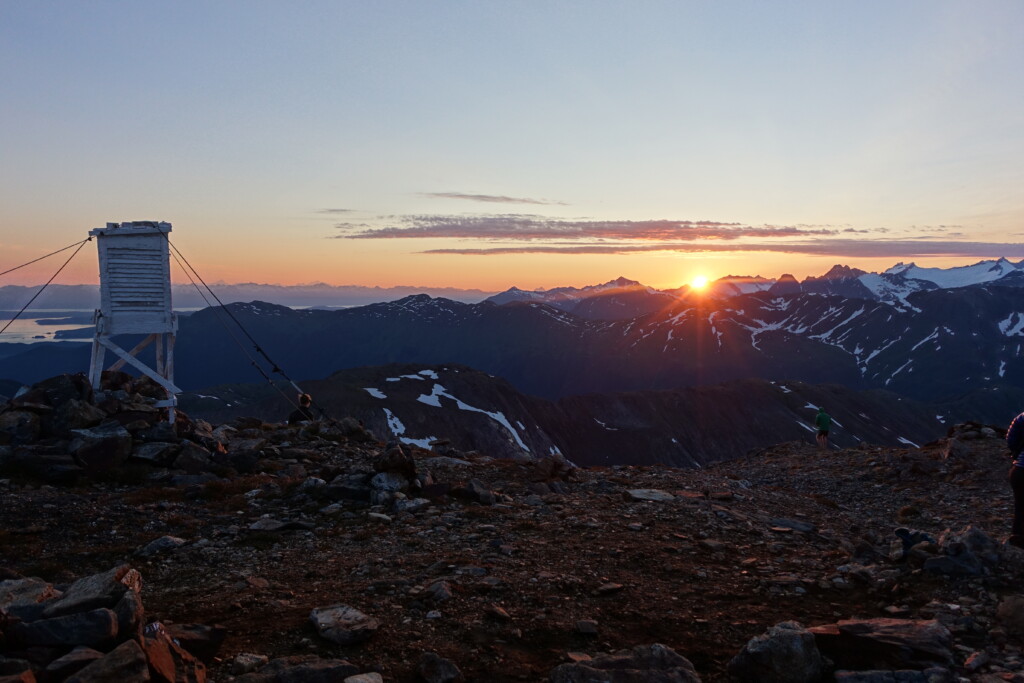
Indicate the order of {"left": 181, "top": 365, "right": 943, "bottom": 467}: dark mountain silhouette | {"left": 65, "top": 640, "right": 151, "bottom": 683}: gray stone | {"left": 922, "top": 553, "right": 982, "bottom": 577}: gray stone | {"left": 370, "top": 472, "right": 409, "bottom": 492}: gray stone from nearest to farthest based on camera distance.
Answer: {"left": 65, "top": 640, "right": 151, "bottom": 683}: gray stone < {"left": 922, "top": 553, "right": 982, "bottom": 577}: gray stone < {"left": 370, "top": 472, "right": 409, "bottom": 492}: gray stone < {"left": 181, "top": 365, "right": 943, "bottom": 467}: dark mountain silhouette

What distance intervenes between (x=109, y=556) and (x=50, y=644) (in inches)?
212

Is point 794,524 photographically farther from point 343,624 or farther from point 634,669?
point 343,624

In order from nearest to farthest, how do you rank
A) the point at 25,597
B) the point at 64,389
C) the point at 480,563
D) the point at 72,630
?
the point at 72,630 → the point at 25,597 → the point at 480,563 → the point at 64,389

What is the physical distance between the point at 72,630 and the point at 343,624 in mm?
2765

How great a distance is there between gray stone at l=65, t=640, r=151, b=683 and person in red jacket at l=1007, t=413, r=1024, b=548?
44.7ft

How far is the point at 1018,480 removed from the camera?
12.1 meters

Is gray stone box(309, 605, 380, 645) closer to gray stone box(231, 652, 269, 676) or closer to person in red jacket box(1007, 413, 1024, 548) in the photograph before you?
gray stone box(231, 652, 269, 676)

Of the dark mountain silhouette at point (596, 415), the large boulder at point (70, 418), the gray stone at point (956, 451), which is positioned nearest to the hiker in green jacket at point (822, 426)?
the gray stone at point (956, 451)

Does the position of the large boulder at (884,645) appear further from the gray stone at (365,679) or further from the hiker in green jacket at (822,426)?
the hiker in green jacket at (822,426)

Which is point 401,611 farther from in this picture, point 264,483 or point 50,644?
point 264,483

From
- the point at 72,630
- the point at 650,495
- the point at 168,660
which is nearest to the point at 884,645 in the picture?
the point at 168,660

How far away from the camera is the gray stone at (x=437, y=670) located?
6.90 metres

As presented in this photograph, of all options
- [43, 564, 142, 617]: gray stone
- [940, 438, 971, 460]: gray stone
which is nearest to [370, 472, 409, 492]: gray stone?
[43, 564, 142, 617]: gray stone

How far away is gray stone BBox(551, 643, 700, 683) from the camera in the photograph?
6.86 m
